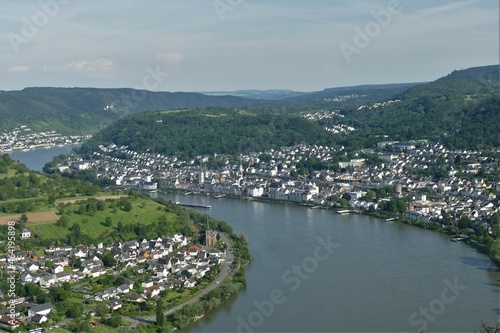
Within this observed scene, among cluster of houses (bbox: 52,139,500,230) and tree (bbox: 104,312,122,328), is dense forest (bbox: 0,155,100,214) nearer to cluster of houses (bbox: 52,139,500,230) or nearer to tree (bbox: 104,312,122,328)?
cluster of houses (bbox: 52,139,500,230)

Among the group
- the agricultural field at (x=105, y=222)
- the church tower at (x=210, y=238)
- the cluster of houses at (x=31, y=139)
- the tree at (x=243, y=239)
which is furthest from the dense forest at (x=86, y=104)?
the church tower at (x=210, y=238)

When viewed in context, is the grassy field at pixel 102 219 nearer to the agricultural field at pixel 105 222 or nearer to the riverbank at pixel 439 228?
the agricultural field at pixel 105 222

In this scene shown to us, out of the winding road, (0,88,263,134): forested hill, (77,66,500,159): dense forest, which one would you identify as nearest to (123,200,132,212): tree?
the winding road

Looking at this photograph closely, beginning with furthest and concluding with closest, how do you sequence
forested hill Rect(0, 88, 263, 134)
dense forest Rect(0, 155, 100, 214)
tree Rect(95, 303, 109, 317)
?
forested hill Rect(0, 88, 263, 134), dense forest Rect(0, 155, 100, 214), tree Rect(95, 303, 109, 317)

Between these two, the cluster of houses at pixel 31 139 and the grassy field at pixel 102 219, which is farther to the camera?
the cluster of houses at pixel 31 139

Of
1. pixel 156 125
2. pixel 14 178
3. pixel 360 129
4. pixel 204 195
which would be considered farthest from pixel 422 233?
pixel 156 125

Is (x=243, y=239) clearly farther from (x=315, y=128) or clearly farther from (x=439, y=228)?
(x=315, y=128)
